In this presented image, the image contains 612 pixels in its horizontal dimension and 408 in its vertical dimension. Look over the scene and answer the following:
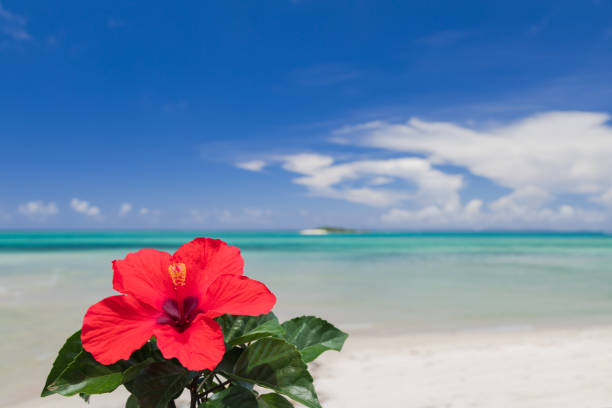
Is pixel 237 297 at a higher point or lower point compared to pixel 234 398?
higher

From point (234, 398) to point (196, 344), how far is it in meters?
0.15

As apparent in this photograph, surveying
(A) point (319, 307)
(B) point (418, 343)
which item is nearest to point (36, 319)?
(A) point (319, 307)

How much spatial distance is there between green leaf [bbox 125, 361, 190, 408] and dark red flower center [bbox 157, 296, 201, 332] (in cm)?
7

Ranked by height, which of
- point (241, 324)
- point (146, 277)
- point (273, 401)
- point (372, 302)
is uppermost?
point (146, 277)

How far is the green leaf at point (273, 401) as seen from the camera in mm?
751

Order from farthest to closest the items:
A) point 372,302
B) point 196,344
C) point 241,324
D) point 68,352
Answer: point 372,302
point 241,324
point 68,352
point 196,344

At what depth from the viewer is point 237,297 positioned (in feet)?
2.38

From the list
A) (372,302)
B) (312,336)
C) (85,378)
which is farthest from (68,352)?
(372,302)

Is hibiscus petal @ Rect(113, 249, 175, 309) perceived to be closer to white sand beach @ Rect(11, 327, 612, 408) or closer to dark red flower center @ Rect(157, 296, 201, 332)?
dark red flower center @ Rect(157, 296, 201, 332)

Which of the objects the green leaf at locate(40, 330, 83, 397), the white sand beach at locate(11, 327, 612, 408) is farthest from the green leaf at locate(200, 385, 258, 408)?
the white sand beach at locate(11, 327, 612, 408)

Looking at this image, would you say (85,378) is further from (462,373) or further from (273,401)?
(462,373)

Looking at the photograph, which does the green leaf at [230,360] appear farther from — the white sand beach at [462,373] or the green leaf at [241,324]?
the white sand beach at [462,373]

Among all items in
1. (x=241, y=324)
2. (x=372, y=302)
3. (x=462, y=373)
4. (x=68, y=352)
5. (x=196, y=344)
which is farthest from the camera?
(x=372, y=302)

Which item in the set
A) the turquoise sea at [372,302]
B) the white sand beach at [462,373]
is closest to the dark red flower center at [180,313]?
the white sand beach at [462,373]
